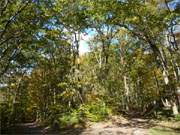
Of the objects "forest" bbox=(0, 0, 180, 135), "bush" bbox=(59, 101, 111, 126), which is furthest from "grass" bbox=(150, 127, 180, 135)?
"bush" bbox=(59, 101, 111, 126)

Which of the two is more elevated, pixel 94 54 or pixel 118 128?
pixel 94 54

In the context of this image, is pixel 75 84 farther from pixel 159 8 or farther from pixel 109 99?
pixel 159 8

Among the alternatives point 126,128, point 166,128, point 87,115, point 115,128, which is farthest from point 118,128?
point 87,115

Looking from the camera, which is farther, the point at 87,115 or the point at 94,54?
the point at 94,54

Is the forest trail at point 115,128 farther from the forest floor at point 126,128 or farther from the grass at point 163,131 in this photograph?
the grass at point 163,131

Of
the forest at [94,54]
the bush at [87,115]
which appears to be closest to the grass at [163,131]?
the forest at [94,54]

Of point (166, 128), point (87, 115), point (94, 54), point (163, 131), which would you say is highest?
point (94, 54)

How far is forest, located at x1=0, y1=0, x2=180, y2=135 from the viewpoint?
1992 centimetres

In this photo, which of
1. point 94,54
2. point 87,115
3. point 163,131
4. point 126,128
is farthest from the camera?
point 94,54

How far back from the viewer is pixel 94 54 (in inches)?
1518

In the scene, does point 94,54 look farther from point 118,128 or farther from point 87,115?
point 118,128

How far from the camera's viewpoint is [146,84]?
48938 millimetres

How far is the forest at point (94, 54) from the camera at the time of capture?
19.9 metres

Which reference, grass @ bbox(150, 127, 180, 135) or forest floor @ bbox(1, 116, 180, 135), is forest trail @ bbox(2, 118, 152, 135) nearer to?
forest floor @ bbox(1, 116, 180, 135)
